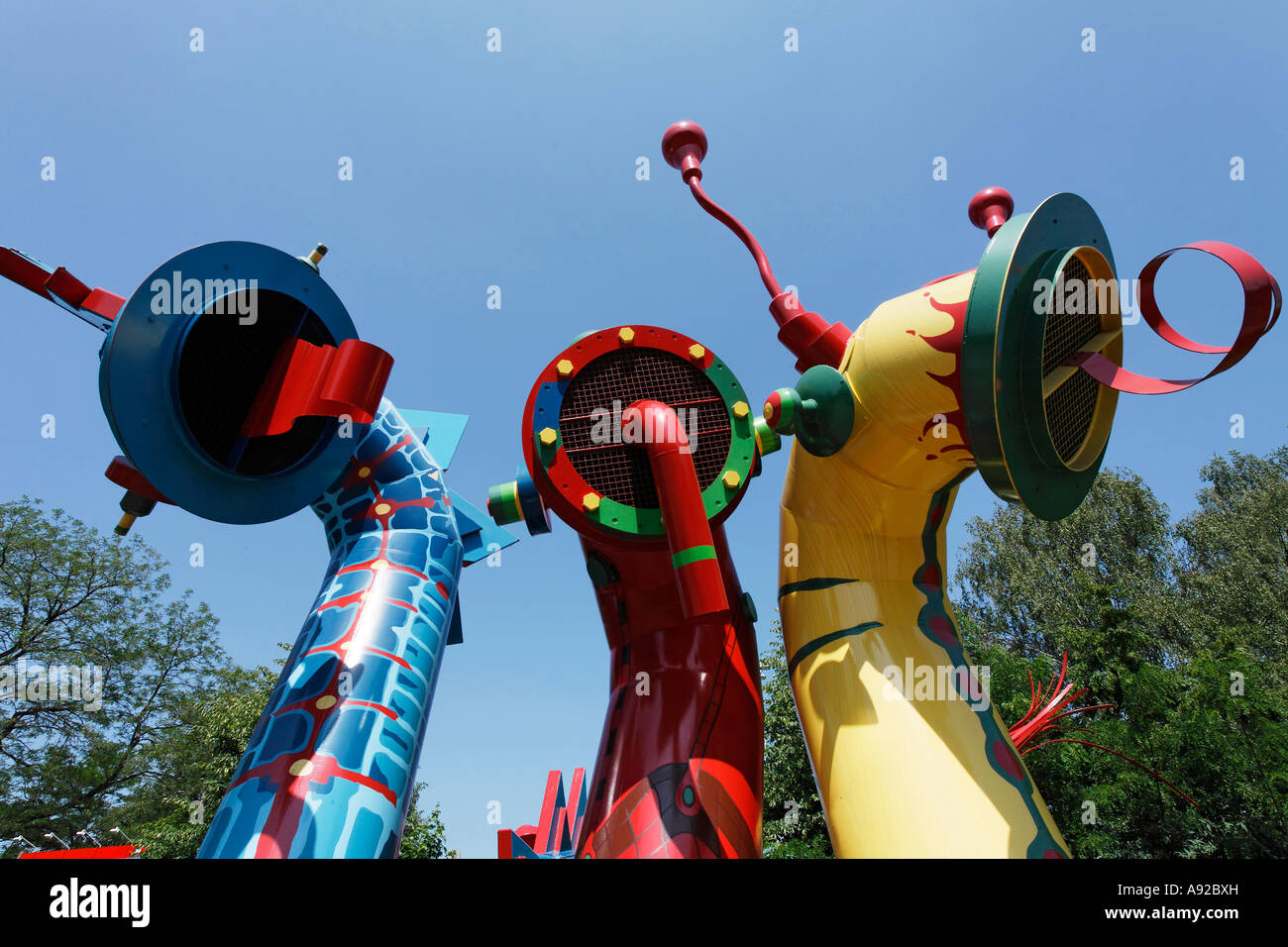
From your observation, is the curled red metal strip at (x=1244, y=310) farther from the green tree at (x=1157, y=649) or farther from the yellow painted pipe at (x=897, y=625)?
the green tree at (x=1157, y=649)

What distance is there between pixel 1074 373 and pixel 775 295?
66.6 inches

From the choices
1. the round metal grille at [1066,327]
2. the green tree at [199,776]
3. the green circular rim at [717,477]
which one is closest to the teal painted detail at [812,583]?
the green circular rim at [717,477]

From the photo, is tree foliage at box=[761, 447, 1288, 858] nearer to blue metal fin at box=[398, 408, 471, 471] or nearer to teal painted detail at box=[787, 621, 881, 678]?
teal painted detail at box=[787, 621, 881, 678]

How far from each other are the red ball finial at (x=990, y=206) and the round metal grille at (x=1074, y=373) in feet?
4.21

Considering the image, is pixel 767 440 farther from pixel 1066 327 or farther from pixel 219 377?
pixel 219 377

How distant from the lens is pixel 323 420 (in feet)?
13.8

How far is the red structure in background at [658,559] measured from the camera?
147 inches

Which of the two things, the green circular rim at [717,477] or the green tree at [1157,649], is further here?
the green tree at [1157,649]

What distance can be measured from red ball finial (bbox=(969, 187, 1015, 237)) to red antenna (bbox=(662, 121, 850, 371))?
3.82 feet

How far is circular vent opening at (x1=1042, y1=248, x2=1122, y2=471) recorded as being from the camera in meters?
3.56

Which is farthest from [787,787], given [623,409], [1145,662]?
[623,409]

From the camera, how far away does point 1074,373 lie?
12.2 feet
